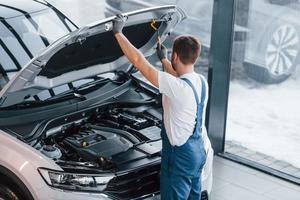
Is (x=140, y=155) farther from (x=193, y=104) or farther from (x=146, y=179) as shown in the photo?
(x=193, y=104)

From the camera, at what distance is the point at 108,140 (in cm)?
409

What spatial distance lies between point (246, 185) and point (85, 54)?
2158 millimetres

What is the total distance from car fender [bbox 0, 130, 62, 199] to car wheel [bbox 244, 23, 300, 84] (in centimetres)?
281

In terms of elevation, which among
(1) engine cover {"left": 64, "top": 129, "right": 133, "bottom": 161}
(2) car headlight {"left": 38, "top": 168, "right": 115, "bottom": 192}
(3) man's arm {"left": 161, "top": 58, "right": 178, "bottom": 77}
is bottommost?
(2) car headlight {"left": 38, "top": 168, "right": 115, "bottom": 192}

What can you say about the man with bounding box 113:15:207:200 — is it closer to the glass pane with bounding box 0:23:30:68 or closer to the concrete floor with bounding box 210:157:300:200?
the glass pane with bounding box 0:23:30:68

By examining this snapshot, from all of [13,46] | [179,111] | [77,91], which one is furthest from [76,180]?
[13,46]

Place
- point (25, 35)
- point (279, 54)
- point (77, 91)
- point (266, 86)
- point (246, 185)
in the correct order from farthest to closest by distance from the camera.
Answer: point (266, 86) → point (279, 54) → point (246, 185) → point (25, 35) → point (77, 91)

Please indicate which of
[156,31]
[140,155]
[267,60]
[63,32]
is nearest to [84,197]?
[140,155]

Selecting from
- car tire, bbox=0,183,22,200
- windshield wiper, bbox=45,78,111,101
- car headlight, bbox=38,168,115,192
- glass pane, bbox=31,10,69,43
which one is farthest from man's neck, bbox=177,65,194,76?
glass pane, bbox=31,10,69,43

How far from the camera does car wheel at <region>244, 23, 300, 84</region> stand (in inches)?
213

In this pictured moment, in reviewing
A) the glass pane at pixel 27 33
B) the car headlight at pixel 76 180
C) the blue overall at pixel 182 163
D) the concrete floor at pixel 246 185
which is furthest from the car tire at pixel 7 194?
the concrete floor at pixel 246 185

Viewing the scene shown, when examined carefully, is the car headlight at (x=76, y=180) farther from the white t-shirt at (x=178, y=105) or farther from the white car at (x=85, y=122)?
the white t-shirt at (x=178, y=105)

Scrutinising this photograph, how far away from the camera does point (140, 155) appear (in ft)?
13.1

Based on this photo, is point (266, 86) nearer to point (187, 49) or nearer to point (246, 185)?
point (246, 185)
